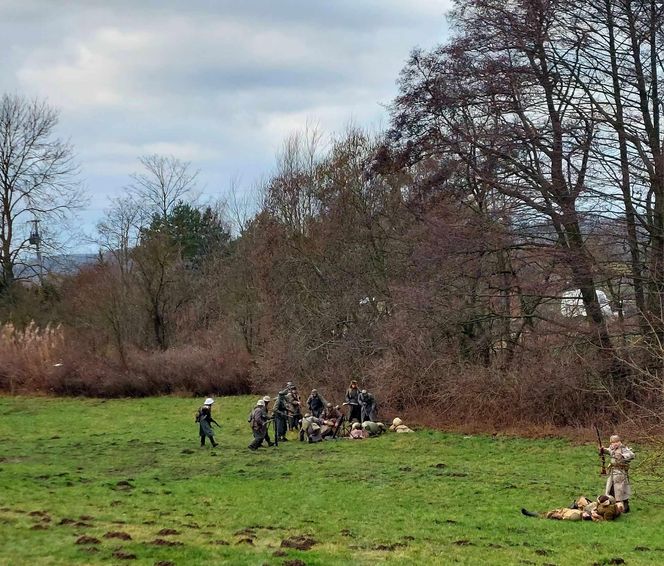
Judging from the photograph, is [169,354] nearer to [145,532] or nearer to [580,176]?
[580,176]

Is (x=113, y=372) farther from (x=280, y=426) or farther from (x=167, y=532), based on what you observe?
(x=167, y=532)

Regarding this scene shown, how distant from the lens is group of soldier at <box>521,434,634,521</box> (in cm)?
1505

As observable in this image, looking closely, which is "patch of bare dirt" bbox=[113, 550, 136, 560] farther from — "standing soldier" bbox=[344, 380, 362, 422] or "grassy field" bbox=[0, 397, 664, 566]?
"standing soldier" bbox=[344, 380, 362, 422]

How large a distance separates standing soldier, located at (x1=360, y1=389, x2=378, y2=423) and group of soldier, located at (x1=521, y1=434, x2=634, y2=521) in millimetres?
Answer: 13377

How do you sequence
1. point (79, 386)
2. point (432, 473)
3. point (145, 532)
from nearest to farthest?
point (145, 532) < point (432, 473) < point (79, 386)

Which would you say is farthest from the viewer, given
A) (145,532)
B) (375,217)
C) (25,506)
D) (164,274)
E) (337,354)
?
(164,274)

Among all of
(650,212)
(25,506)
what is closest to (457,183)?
(650,212)

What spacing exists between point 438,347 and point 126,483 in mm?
17348

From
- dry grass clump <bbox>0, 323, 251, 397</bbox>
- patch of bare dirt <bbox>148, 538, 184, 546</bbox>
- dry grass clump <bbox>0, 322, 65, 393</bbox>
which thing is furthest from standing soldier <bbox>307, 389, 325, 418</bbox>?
dry grass clump <bbox>0, 322, 65, 393</bbox>

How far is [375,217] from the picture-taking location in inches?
1564

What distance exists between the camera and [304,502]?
16.4m

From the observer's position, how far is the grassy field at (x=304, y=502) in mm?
11375

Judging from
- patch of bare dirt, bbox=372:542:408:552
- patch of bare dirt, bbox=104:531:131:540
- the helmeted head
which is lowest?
the helmeted head

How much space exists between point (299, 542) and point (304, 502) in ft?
14.9
